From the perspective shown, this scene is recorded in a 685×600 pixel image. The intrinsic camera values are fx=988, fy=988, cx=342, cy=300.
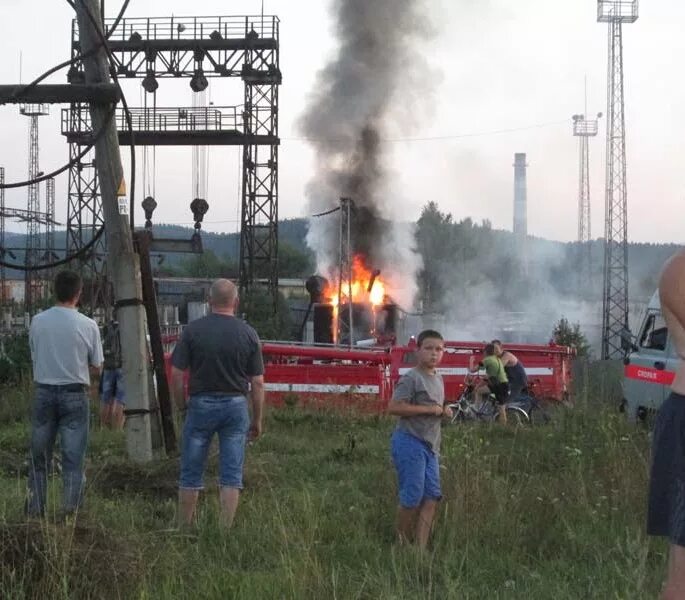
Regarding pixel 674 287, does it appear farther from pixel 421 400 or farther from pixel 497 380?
pixel 497 380

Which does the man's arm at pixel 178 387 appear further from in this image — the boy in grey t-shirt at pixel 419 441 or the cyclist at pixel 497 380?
the cyclist at pixel 497 380

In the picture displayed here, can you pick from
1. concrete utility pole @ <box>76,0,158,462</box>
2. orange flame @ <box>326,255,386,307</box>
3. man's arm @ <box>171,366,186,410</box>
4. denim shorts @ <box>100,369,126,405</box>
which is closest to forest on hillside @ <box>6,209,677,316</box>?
orange flame @ <box>326,255,386,307</box>

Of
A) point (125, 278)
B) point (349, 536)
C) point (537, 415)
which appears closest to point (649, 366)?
point (537, 415)

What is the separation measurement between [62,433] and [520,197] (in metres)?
79.7

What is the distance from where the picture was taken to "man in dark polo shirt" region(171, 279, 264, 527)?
6.77m

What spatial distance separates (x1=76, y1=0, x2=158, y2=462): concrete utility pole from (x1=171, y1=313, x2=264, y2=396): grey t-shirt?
1.98m

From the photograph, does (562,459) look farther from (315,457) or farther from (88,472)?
(88,472)

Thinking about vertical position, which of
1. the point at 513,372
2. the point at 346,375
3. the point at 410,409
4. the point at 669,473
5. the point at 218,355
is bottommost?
the point at 346,375

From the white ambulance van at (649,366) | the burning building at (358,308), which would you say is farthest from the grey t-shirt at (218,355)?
the burning building at (358,308)

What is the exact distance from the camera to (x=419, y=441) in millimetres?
6621

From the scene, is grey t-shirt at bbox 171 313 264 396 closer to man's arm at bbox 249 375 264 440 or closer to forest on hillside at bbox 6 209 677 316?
man's arm at bbox 249 375 264 440

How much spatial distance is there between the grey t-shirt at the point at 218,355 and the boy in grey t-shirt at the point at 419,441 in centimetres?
105

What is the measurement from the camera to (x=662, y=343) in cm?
1402

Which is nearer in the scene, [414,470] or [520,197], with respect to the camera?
[414,470]
